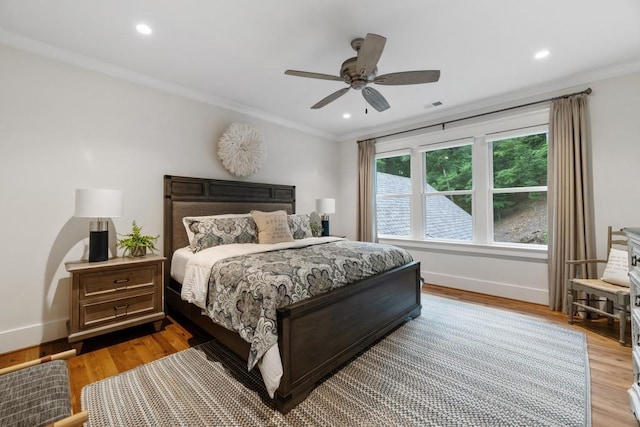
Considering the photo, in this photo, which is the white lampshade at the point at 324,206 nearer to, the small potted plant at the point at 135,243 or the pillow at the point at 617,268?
the small potted plant at the point at 135,243

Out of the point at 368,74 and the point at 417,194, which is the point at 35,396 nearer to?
the point at 368,74

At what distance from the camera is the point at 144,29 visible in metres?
2.26

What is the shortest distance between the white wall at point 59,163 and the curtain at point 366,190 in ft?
9.85

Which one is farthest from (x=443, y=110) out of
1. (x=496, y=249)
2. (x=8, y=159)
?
(x=8, y=159)

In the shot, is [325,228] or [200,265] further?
[325,228]

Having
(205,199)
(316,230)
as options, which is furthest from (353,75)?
(316,230)

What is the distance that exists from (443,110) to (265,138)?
108 inches

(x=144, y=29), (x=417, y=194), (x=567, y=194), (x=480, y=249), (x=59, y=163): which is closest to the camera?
(x=144, y=29)

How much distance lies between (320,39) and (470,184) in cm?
303

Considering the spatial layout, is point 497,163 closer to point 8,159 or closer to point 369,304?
point 369,304

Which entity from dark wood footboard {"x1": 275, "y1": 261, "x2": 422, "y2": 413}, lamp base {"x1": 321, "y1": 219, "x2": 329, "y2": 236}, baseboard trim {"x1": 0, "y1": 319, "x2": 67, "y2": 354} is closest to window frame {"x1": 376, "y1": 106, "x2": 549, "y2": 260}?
lamp base {"x1": 321, "y1": 219, "x2": 329, "y2": 236}

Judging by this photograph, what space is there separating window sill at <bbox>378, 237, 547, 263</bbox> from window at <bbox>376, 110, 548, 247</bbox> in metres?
0.09

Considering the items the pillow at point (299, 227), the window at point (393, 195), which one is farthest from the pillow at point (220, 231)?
the window at point (393, 195)

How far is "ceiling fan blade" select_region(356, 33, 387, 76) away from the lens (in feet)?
6.08
